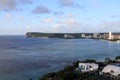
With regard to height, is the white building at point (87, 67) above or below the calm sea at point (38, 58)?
above

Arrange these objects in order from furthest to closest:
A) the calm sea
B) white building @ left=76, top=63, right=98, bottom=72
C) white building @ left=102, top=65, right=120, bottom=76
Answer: the calm sea, white building @ left=76, top=63, right=98, bottom=72, white building @ left=102, top=65, right=120, bottom=76

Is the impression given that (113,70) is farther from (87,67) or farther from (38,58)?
(38,58)

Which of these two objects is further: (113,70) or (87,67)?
(87,67)

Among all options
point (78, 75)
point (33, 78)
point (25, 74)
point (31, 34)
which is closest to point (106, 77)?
point (78, 75)

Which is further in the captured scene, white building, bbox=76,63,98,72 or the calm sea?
the calm sea

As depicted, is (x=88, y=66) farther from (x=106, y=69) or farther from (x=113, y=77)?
(x=113, y=77)

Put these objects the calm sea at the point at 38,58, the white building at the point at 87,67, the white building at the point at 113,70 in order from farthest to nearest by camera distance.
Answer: the calm sea at the point at 38,58 < the white building at the point at 87,67 < the white building at the point at 113,70

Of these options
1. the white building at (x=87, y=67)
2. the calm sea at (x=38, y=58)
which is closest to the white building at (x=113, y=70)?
the white building at (x=87, y=67)

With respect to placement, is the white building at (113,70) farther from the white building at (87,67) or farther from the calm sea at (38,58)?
the calm sea at (38,58)

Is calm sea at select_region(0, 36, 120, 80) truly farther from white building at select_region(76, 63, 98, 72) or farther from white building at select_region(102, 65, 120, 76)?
white building at select_region(102, 65, 120, 76)

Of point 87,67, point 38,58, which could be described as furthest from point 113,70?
point 38,58

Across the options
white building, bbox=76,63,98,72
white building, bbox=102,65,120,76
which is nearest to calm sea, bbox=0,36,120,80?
white building, bbox=76,63,98,72
